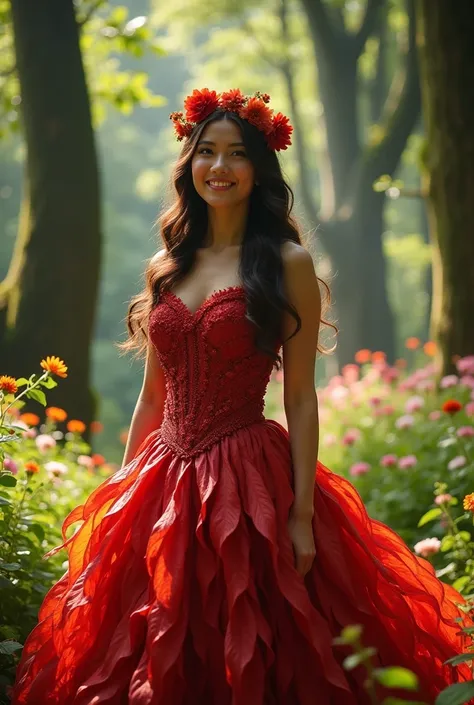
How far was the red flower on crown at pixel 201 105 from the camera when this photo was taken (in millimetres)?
3330

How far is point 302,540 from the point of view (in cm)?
291

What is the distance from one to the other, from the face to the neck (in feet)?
0.26

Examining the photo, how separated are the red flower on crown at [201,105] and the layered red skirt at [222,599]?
3.84 feet

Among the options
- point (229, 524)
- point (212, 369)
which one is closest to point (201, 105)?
point (212, 369)

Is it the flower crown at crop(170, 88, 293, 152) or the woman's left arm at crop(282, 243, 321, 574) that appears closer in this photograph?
Answer: the woman's left arm at crop(282, 243, 321, 574)

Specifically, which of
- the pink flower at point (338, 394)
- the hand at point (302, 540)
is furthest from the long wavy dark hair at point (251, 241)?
the pink flower at point (338, 394)

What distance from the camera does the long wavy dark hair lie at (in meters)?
3.04

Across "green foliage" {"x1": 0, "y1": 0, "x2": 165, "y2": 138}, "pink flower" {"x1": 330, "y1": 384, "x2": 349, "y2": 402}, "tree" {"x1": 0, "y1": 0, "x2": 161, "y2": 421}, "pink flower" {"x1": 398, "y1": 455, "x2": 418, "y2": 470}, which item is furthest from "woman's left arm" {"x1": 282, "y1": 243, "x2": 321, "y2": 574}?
"pink flower" {"x1": 330, "y1": 384, "x2": 349, "y2": 402}

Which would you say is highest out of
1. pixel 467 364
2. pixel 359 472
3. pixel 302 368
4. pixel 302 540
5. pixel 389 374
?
pixel 389 374

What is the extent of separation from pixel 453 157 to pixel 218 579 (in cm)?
458

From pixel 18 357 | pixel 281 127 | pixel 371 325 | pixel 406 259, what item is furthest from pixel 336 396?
pixel 406 259

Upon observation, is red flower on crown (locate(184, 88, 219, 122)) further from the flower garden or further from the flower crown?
the flower garden

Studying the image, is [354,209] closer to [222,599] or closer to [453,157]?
[453,157]

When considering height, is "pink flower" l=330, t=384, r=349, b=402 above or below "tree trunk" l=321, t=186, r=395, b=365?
below
